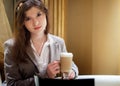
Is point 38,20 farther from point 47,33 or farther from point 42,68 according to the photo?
point 42,68

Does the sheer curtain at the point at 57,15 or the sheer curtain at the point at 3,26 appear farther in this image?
the sheer curtain at the point at 57,15

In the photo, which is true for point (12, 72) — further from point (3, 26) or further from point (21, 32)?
point (3, 26)

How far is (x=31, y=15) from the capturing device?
5.13ft

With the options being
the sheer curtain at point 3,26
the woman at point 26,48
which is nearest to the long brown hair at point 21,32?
the woman at point 26,48

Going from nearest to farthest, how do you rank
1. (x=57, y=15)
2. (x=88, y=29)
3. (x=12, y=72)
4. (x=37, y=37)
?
(x=12, y=72) < (x=37, y=37) < (x=57, y=15) < (x=88, y=29)

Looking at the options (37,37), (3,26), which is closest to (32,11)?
(37,37)

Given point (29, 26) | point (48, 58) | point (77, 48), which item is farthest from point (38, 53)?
point (77, 48)

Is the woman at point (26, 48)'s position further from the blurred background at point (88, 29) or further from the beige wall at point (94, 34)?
the beige wall at point (94, 34)

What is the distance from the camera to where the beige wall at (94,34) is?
2.36 m

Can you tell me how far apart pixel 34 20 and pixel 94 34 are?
104 centimetres

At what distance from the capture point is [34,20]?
1.56 metres

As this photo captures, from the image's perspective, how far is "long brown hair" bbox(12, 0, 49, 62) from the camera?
155cm

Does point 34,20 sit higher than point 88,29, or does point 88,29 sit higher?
point 34,20

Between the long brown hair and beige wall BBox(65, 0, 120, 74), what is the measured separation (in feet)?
3.05
